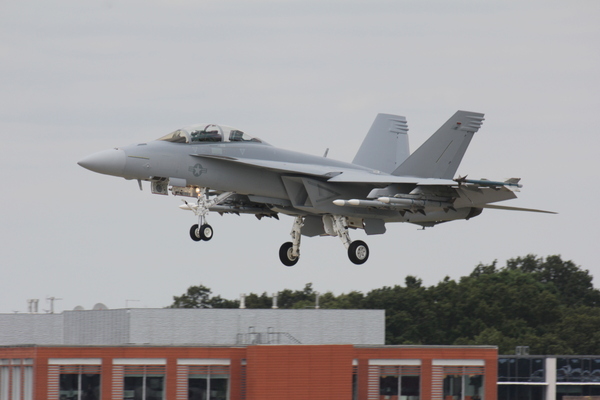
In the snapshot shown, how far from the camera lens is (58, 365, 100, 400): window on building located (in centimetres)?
3138

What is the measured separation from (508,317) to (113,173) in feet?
191

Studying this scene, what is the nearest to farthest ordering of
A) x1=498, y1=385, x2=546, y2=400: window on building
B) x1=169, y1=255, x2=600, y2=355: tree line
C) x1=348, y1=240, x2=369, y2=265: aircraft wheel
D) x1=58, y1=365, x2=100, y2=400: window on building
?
x1=58, y1=365, x2=100, y2=400: window on building < x1=348, y1=240, x2=369, y2=265: aircraft wheel < x1=498, y1=385, x2=546, y2=400: window on building < x1=169, y1=255, x2=600, y2=355: tree line

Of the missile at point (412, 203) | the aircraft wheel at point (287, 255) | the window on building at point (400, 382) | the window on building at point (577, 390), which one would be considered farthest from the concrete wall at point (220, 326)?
the window on building at point (577, 390)

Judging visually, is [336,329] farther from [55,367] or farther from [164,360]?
[55,367]

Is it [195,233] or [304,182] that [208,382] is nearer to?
[195,233]

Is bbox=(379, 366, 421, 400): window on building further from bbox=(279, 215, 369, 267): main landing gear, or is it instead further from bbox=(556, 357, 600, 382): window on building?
bbox=(556, 357, 600, 382): window on building

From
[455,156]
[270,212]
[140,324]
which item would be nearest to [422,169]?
[455,156]

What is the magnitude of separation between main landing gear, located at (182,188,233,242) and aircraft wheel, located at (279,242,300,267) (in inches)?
139

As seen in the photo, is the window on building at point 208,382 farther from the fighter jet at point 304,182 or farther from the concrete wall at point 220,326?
the concrete wall at point 220,326

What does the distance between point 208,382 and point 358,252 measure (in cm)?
588

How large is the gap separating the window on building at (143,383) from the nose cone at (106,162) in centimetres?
593

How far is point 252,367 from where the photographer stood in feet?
105

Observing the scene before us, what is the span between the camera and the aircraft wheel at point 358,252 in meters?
33.6

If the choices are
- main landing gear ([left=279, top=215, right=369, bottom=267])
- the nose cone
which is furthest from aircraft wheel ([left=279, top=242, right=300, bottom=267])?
the nose cone
